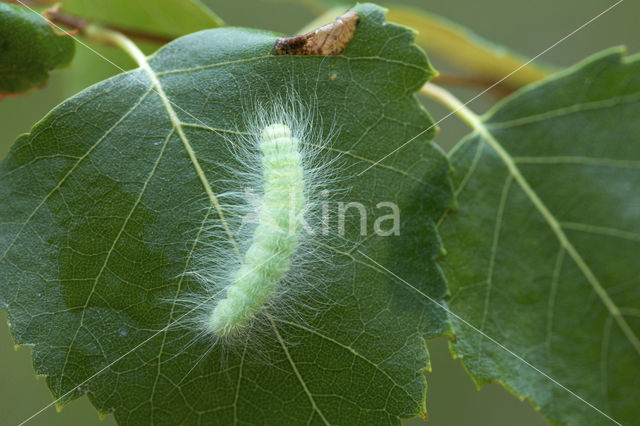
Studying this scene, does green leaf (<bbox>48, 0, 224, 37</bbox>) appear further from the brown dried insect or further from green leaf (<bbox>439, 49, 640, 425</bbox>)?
green leaf (<bbox>439, 49, 640, 425</bbox>)

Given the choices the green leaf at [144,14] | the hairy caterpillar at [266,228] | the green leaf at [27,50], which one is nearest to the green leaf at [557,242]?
the hairy caterpillar at [266,228]

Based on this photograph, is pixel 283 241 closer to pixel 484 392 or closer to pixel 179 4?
pixel 179 4

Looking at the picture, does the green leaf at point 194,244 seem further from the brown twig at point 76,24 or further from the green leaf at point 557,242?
the brown twig at point 76,24

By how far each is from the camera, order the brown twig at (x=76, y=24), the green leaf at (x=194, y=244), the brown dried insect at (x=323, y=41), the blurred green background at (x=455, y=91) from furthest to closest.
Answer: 1. the blurred green background at (x=455, y=91)
2. the brown twig at (x=76, y=24)
3. the brown dried insect at (x=323, y=41)
4. the green leaf at (x=194, y=244)

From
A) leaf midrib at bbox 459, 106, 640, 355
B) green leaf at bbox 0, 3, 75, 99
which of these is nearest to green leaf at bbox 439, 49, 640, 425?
leaf midrib at bbox 459, 106, 640, 355

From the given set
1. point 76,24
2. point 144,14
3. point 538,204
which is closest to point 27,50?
point 76,24

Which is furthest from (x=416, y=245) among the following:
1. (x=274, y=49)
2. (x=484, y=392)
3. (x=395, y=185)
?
(x=484, y=392)
